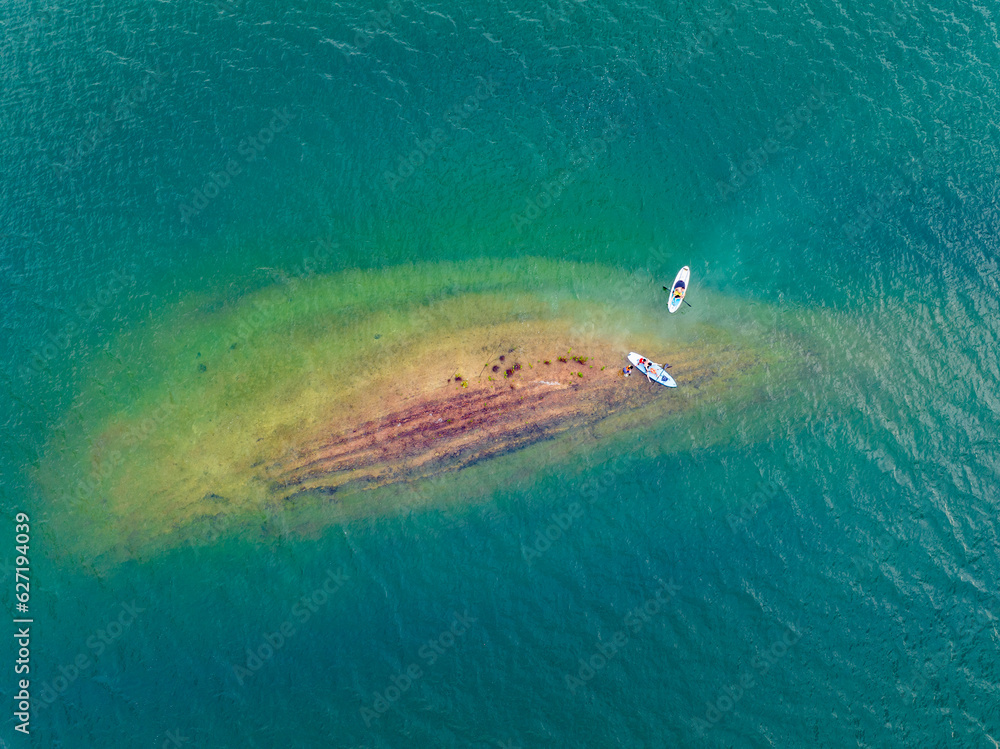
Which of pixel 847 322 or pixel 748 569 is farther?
pixel 847 322

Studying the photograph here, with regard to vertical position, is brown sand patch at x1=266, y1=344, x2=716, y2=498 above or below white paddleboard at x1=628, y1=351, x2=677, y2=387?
below

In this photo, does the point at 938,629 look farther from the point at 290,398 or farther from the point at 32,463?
the point at 32,463

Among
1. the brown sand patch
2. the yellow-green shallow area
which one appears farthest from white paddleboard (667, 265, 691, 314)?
the brown sand patch

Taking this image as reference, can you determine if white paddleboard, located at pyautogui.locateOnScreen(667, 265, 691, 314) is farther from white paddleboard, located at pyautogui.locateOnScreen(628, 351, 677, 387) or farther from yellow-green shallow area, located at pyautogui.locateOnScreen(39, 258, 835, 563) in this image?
white paddleboard, located at pyautogui.locateOnScreen(628, 351, 677, 387)

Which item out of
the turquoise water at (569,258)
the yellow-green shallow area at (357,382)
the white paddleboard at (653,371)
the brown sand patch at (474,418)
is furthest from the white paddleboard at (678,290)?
the white paddleboard at (653,371)

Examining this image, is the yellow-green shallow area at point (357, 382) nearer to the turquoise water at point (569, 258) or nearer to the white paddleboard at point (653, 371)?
the white paddleboard at point (653, 371)

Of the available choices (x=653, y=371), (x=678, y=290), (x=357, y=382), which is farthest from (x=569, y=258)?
(x=357, y=382)

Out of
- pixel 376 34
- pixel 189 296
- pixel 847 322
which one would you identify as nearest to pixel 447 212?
pixel 376 34
